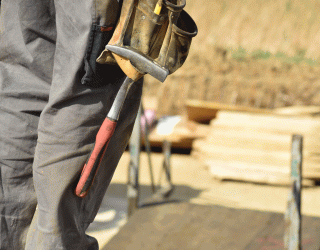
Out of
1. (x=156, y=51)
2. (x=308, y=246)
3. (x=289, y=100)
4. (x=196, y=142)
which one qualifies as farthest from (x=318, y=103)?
(x=156, y=51)

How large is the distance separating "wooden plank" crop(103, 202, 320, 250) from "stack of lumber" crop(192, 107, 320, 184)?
293 centimetres

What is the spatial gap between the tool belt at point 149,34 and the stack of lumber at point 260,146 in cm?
469

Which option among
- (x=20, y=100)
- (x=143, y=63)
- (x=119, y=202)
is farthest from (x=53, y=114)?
(x=119, y=202)

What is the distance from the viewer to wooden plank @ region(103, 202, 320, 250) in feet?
8.76

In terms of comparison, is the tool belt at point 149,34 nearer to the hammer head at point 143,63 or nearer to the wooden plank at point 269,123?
the hammer head at point 143,63

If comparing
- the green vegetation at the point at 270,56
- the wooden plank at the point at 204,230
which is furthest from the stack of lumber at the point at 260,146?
the green vegetation at the point at 270,56

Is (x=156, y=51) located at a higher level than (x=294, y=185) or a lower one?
higher

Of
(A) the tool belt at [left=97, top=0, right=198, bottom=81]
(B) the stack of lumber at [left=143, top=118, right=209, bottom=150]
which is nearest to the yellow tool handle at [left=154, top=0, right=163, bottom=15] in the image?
(A) the tool belt at [left=97, top=0, right=198, bottom=81]

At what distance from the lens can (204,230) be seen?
113 inches

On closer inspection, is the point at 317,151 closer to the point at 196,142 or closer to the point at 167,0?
the point at 196,142

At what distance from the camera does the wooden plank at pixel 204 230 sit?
8.76 feet

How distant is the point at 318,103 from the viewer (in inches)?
335

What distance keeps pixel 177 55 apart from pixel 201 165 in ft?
17.7

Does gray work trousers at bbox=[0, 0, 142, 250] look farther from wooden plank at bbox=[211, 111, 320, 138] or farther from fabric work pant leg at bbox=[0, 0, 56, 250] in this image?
wooden plank at bbox=[211, 111, 320, 138]
